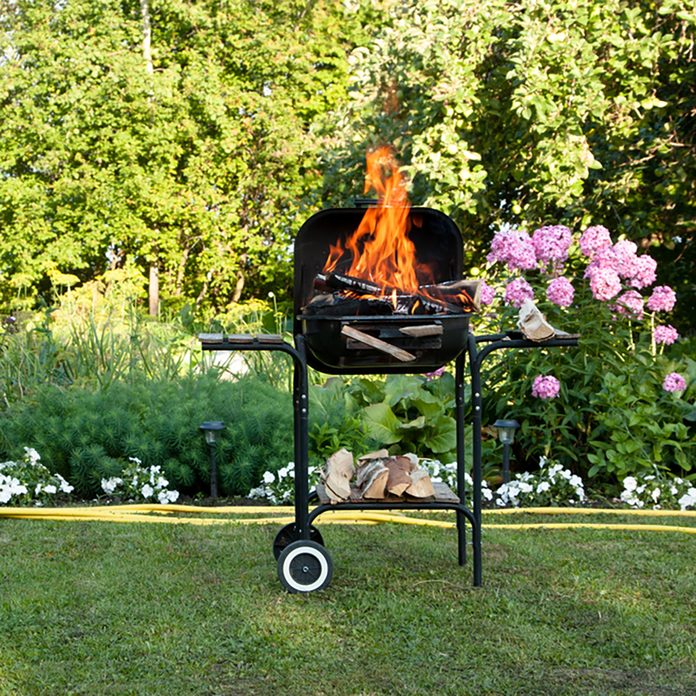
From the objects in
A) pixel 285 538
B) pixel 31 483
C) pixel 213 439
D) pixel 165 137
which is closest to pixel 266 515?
pixel 213 439

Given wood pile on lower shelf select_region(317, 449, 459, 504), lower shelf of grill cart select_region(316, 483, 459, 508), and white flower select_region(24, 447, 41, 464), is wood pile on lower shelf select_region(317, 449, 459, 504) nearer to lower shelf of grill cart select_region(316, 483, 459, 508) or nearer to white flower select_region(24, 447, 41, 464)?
lower shelf of grill cart select_region(316, 483, 459, 508)

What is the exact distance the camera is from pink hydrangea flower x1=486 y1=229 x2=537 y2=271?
467 cm

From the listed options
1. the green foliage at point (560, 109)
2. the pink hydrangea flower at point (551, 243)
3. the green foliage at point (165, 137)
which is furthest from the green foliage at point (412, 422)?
the green foliage at point (165, 137)

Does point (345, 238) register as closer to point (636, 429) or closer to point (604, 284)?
point (604, 284)

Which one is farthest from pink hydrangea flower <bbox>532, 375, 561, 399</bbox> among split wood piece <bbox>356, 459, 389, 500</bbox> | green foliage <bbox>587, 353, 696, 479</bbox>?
split wood piece <bbox>356, 459, 389, 500</bbox>

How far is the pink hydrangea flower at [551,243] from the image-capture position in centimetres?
478

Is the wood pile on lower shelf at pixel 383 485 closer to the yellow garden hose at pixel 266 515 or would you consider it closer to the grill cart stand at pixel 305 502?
the grill cart stand at pixel 305 502

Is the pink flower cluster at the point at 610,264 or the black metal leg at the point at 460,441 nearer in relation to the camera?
the black metal leg at the point at 460,441

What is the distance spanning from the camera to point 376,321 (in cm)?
286

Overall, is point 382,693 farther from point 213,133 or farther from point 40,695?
point 213,133

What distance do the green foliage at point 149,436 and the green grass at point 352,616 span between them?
82cm

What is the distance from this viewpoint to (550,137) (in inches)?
280

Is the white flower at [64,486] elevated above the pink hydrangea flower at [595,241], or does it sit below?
below

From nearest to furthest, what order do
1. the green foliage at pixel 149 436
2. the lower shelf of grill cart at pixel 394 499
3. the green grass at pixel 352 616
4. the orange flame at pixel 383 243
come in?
the green grass at pixel 352 616 → the lower shelf of grill cart at pixel 394 499 → the orange flame at pixel 383 243 → the green foliage at pixel 149 436
